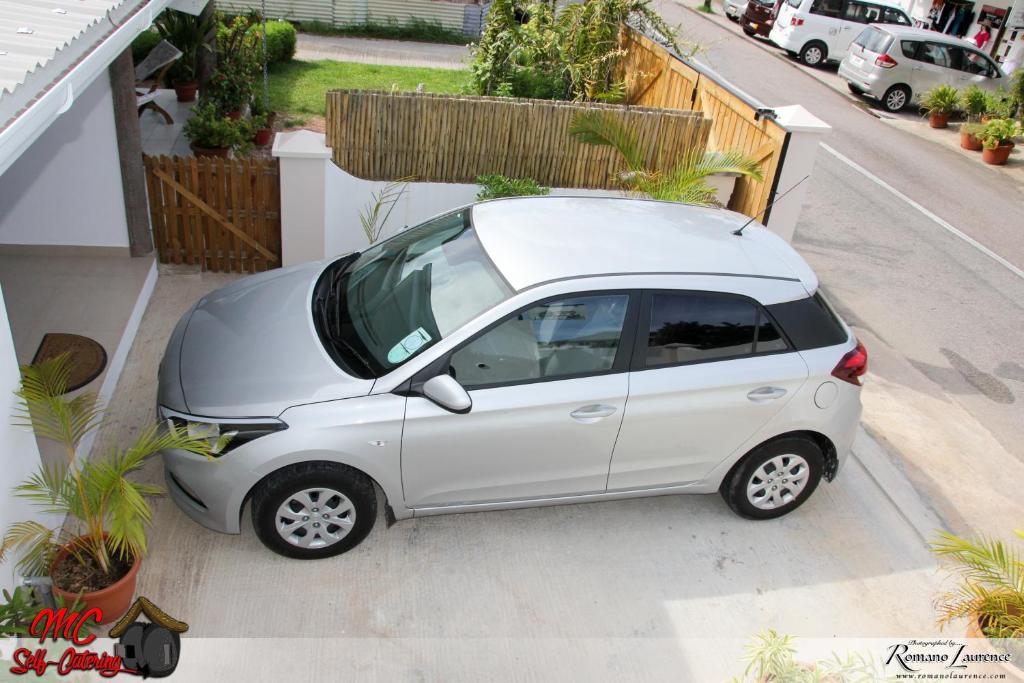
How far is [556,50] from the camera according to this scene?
506 inches

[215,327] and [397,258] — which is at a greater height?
[397,258]

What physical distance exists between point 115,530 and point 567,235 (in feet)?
10.1

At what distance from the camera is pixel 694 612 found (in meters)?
5.27

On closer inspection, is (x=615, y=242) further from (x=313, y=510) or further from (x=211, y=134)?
(x=211, y=134)

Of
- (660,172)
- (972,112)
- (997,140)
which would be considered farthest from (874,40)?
(660,172)

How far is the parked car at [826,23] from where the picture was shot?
21.7m

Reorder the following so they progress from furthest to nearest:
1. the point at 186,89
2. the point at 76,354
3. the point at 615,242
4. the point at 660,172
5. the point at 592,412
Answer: the point at 186,89 → the point at 660,172 → the point at 76,354 → the point at 615,242 → the point at 592,412

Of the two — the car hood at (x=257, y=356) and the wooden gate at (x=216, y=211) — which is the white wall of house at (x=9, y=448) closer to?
the car hood at (x=257, y=356)

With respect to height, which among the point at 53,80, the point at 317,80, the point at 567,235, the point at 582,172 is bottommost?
the point at 317,80

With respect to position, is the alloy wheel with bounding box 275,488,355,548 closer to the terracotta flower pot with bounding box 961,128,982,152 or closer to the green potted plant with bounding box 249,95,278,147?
the green potted plant with bounding box 249,95,278,147

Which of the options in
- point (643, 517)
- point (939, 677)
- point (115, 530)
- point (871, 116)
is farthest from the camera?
point (871, 116)

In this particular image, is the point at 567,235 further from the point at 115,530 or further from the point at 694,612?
the point at 115,530

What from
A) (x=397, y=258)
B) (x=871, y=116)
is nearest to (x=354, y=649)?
(x=397, y=258)

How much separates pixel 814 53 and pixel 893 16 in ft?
7.52
